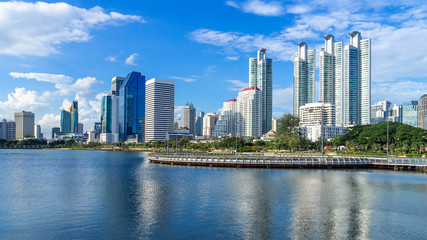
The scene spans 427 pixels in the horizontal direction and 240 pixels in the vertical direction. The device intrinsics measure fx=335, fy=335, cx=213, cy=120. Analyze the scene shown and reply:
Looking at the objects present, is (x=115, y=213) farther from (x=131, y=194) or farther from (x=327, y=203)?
(x=327, y=203)

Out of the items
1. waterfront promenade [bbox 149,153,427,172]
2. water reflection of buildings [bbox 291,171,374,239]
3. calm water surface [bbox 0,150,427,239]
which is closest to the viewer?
calm water surface [bbox 0,150,427,239]

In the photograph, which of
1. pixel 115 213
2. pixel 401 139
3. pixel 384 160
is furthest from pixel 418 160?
pixel 115 213

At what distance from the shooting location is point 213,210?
37594mm

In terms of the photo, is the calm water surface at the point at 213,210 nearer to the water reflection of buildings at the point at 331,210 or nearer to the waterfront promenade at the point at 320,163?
the water reflection of buildings at the point at 331,210

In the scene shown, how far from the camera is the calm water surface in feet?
97.3

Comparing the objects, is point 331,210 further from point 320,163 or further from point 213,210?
point 320,163

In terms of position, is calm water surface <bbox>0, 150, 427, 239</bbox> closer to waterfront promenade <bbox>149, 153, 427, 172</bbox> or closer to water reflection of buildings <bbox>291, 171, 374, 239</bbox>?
water reflection of buildings <bbox>291, 171, 374, 239</bbox>

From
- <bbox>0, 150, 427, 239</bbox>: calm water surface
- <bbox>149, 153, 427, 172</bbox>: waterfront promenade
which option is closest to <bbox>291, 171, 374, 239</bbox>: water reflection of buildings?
<bbox>0, 150, 427, 239</bbox>: calm water surface

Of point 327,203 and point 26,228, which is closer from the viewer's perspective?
point 26,228

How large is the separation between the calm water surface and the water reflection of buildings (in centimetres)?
9

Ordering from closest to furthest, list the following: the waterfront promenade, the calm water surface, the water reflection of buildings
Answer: the calm water surface < the water reflection of buildings < the waterfront promenade

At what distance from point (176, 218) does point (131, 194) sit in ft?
52.1

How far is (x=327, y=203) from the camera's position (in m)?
41.5

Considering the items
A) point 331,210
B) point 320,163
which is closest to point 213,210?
point 331,210
